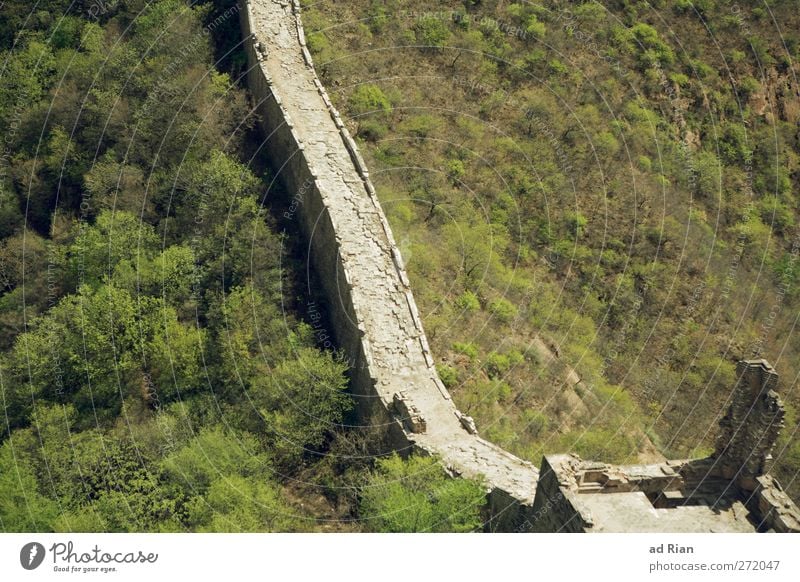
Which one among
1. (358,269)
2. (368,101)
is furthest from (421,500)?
(368,101)

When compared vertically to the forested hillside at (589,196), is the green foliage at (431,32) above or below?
above

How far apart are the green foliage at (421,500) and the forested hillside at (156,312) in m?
0.06

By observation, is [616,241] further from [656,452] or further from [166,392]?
[166,392]

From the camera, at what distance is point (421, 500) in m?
27.6

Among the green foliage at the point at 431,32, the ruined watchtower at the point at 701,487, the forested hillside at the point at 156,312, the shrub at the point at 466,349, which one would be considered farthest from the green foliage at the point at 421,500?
the green foliage at the point at 431,32

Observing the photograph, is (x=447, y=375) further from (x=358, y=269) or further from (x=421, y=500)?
(x=421, y=500)

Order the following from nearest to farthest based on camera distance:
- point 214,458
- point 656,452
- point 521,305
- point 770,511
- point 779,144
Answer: point 770,511 < point 214,458 < point 656,452 < point 521,305 < point 779,144

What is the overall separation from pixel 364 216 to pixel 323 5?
650 inches

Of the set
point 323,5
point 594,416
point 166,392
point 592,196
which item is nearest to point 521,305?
point 594,416

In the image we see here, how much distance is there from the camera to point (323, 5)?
1897 inches

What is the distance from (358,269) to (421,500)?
9978 mm

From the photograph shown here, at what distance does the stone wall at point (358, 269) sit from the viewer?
2933 cm

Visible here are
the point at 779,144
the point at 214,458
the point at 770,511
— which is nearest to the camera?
the point at 770,511

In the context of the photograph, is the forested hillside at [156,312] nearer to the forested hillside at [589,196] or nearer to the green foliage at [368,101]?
the green foliage at [368,101]
